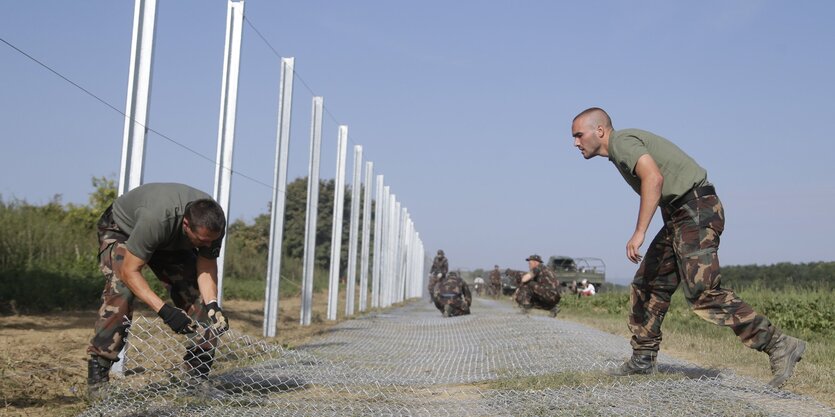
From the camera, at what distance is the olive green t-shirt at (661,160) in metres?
5.35

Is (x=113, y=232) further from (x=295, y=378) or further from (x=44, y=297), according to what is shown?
(x=44, y=297)

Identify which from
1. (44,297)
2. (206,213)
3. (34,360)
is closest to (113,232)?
(206,213)

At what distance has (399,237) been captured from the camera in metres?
34.9

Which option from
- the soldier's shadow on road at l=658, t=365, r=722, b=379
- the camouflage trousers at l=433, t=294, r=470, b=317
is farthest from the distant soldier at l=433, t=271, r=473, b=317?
the soldier's shadow on road at l=658, t=365, r=722, b=379

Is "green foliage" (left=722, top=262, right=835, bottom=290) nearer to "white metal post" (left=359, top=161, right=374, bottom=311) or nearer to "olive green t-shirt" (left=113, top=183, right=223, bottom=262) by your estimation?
"white metal post" (left=359, top=161, right=374, bottom=311)

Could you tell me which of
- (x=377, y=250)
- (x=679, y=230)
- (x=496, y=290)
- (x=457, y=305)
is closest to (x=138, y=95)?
(x=679, y=230)

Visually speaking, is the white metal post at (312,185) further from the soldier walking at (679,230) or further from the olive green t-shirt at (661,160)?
the olive green t-shirt at (661,160)

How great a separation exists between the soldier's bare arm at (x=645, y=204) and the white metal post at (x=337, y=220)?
11.7m

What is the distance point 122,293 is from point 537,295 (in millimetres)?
12870

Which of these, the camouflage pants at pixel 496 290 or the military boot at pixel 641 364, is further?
the camouflage pants at pixel 496 290

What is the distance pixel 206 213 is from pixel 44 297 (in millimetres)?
8675

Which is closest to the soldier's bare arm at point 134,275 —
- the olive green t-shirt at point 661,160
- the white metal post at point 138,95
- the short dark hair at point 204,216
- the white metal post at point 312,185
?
the short dark hair at point 204,216

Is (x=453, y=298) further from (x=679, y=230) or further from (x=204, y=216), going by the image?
(x=204, y=216)

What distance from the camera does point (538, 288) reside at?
17.1m
